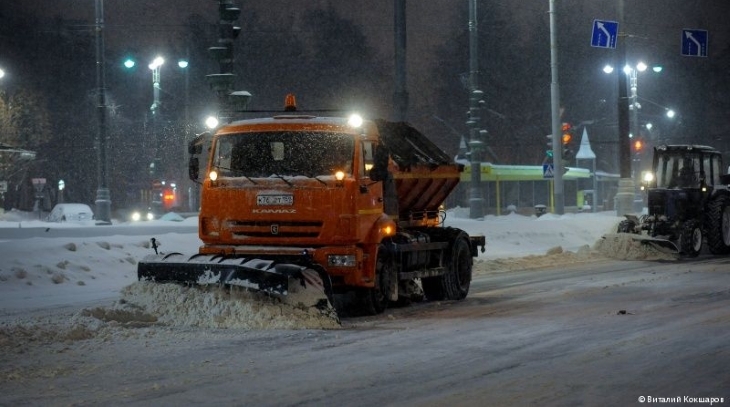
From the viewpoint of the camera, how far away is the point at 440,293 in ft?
53.2

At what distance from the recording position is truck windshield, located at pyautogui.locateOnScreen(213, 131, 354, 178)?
44.1ft

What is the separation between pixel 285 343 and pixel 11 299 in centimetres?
684

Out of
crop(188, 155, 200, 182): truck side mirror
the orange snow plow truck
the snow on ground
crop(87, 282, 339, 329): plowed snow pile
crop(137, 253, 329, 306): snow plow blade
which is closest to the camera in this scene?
crop(137, 253, 329, 306): snow plow blade

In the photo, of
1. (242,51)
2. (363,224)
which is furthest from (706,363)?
(242,51)

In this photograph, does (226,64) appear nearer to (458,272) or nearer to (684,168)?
(458,272)

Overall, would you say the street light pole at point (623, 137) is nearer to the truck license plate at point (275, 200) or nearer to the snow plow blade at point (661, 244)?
the snow plow blade at point (661, 244)

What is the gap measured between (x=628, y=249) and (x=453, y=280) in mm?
10824

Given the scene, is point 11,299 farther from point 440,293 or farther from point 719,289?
point 719,289

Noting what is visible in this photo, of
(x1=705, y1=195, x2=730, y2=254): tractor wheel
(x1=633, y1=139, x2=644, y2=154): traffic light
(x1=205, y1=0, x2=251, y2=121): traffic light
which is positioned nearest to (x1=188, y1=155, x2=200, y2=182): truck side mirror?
(x1=205, y1=0, x2=251, y2=121): traffic light

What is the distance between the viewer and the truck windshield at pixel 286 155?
13445mm

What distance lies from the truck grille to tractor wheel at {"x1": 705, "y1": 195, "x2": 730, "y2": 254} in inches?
641

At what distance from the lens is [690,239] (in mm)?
26141

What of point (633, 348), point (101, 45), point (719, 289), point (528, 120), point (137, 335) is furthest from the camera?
point (528, 120)

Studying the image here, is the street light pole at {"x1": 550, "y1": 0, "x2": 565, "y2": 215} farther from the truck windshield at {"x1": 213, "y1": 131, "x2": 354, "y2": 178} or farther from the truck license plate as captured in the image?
the truck license plate
